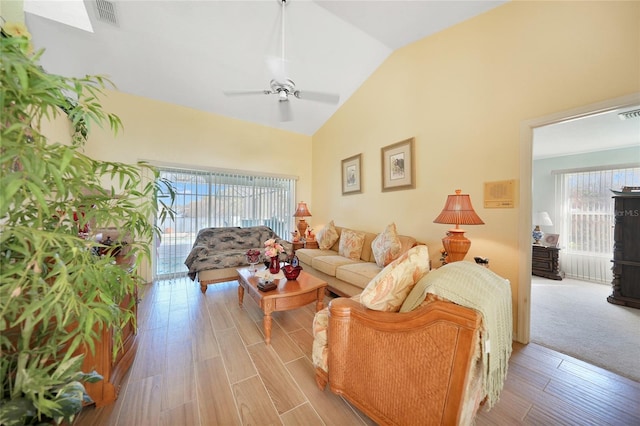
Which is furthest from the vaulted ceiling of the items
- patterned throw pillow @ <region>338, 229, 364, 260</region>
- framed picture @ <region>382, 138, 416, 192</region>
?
patterned throw pillow @ <region>338, 229, 364, 260</region>

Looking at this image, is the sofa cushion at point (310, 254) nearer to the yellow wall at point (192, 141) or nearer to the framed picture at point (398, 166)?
the framed picture at point (398, 166)

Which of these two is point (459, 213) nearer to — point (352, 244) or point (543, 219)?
point (352, 244)

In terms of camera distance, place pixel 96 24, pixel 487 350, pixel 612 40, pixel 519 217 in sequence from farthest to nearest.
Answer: pixel 96 24
pixel 519 217
pixel 612 40
pixel 487 350

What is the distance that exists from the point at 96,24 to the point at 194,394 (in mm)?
3859

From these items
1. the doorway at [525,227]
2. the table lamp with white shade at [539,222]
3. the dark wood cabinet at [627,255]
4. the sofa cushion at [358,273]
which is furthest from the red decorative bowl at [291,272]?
the table lamp with white shade at [539,222]

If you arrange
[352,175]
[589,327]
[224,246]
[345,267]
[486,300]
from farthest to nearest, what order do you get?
[352,175] → [224,246] → [345,267] → [589,327] → [486,300]

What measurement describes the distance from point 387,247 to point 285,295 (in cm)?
141

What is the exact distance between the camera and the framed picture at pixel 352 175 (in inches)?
151

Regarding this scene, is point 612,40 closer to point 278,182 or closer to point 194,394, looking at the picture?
point 194,394

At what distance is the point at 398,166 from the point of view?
124 inches

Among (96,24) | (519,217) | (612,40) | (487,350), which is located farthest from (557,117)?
(96,24)

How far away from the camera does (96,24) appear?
2441 millimetres

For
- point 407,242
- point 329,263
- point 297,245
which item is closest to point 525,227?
point 407,242

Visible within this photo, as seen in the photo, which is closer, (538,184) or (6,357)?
(6,357)
